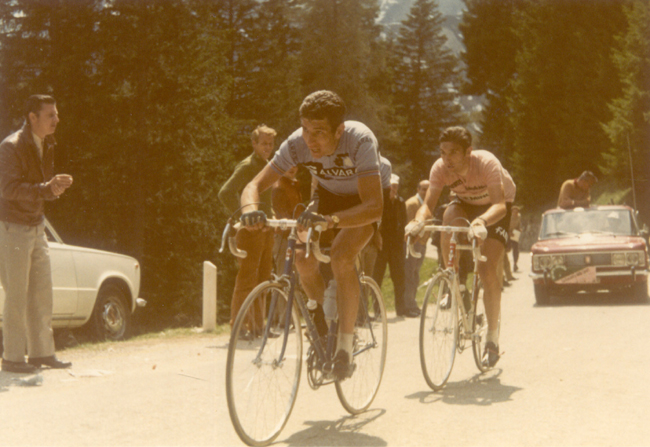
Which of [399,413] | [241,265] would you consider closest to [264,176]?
[399,413]

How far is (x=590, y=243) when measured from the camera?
1555 centimetres

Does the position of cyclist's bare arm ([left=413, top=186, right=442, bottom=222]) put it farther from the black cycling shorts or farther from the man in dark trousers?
the man in dark trousers

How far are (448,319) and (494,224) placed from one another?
940 millimetres

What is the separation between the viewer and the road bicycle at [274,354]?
4980 millimetres

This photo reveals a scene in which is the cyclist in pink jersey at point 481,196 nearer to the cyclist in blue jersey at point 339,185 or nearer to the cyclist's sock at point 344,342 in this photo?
the cyclist in blue jersey at point 339,185

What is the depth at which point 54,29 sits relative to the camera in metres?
27.1

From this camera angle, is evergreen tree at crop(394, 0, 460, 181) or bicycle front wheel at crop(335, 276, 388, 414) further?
evergreen tree at crop(394, 0, 460, 181)

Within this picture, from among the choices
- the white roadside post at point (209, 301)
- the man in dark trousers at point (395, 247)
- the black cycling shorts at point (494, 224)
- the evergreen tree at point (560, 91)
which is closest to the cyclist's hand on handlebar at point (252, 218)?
the black cycling shorts at point (494, 224)

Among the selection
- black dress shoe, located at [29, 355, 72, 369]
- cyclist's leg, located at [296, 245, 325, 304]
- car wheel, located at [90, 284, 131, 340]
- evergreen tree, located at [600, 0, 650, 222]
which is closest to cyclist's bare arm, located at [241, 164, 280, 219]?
cyclist's leg, located at [296, 245, 325, 304]

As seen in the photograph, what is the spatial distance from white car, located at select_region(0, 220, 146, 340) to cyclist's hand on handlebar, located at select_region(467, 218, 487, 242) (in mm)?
5456

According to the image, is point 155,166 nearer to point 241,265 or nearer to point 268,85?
point 268,85

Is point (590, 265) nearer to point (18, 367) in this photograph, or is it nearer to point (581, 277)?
point (581, 277)

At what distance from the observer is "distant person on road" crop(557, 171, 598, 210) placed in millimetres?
17078

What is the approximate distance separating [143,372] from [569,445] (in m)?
4.02
